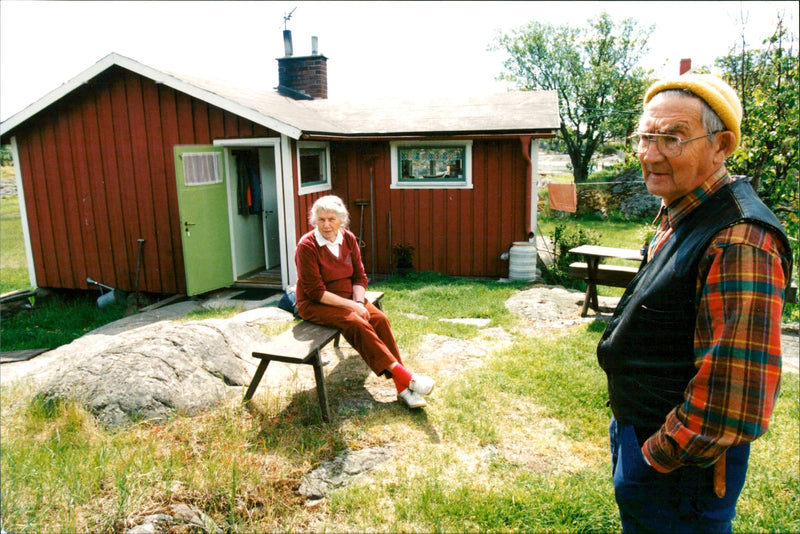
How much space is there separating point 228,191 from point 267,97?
7.50 ft

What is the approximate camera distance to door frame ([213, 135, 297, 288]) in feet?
27.7

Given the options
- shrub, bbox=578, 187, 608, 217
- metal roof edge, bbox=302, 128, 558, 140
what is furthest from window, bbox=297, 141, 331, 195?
shrub, bbox=578, 187, 608, 217

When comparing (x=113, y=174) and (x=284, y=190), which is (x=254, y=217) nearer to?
(x=284, y=190)

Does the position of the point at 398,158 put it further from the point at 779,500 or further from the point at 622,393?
the point at 622,393

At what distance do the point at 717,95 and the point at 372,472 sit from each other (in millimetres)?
2613

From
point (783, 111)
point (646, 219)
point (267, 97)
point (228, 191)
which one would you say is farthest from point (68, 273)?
point (646, 219)

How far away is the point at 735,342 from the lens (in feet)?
4.50

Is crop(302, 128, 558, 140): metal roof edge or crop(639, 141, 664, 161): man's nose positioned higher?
crop(302, 128, 558, 140): metal roof edge

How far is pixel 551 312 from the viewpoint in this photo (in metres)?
7.07

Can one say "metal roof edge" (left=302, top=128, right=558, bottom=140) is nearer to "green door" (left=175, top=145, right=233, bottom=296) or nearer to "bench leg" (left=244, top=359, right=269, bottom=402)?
"green door" (left=175, top=145, right=233, bottom=296)

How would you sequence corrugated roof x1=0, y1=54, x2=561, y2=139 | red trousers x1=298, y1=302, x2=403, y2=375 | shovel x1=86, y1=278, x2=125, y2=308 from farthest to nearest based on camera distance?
shovel x1=86, y1=278, x2=125, y2=308
corrugated roof x1=0, y1=54, x2=561, y2=139
red trousers x1=298, y1=302, x2=403, y2=375

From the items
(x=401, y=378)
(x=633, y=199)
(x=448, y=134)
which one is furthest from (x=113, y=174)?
(x=633, y=199)

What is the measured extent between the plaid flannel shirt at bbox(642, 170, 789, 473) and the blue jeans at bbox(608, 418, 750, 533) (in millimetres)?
188

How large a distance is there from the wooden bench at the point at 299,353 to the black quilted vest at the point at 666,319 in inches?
98.2
